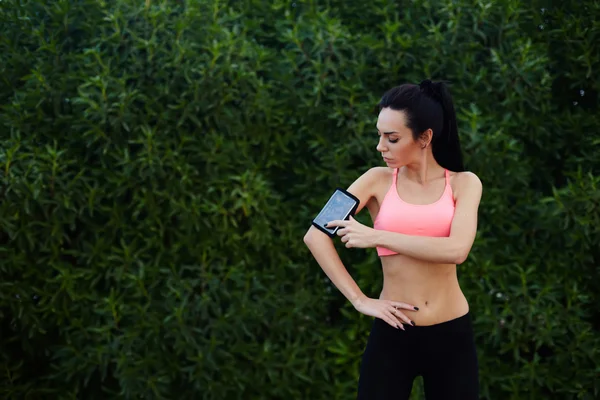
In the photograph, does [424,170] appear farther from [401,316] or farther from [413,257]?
[401,316]

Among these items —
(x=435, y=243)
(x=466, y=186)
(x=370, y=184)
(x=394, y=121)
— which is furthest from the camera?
(x=370, y=184)

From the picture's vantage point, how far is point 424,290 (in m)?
4.02

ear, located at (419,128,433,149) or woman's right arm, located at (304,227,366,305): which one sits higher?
ear, located at (419,128,433,149)

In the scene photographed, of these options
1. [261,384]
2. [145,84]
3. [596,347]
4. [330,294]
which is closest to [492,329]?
[596,347]

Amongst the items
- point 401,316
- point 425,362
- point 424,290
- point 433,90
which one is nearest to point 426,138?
point 433,90

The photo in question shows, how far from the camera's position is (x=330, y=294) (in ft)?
20.2

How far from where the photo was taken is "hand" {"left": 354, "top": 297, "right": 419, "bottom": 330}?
12.9ft

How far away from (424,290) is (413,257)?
10.0 inches

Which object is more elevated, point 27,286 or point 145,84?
point 145,84

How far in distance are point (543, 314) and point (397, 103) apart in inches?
102

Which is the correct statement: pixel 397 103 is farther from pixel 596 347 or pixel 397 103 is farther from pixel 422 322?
pixel 596 347

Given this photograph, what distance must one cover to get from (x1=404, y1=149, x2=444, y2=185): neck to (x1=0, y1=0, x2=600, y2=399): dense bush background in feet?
6.14

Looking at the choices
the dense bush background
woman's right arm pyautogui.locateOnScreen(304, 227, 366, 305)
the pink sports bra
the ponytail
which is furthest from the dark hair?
the dense bush background

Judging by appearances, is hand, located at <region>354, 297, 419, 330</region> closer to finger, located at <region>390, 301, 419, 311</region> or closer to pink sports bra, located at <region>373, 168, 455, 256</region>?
finger, located at <region>390, 301, 419, 311</region>
